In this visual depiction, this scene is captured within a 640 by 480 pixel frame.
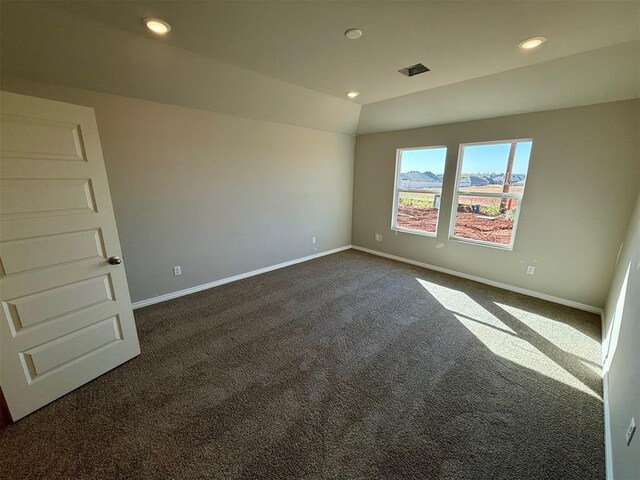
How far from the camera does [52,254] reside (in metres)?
1.71

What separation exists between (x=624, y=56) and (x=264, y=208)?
13.4 feet

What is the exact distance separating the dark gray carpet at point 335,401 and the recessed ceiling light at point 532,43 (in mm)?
2599

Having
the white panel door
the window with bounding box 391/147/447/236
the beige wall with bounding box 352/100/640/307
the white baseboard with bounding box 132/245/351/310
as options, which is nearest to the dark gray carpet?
the white baseboard with bounding box 132/245/351/310

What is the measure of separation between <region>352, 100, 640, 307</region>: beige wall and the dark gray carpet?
52 centimetres

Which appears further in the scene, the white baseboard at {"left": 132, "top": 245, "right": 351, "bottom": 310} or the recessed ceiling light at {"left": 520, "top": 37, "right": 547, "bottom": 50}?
the white baseboard at {"left": 132, "top": 245, "right": 351, "bottom": 310}

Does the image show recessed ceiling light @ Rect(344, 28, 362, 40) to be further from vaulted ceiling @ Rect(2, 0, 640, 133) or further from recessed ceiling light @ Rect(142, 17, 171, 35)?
recessed ceiling light @ Rect(142, 17, 171, 35)

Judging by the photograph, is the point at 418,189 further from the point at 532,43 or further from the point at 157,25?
the point at 157,25

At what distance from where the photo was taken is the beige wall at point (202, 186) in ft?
8.94

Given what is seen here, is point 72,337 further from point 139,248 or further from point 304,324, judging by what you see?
point 304,324

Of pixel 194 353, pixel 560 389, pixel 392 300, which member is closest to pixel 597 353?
pixel 560 389

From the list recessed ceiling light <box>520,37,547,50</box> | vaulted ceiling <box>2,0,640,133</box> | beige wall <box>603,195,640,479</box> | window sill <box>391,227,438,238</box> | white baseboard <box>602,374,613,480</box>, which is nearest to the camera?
beige wall <box>603,195,640,479</box>

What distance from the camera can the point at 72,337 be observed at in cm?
185

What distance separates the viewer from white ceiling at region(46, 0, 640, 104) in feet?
5.34

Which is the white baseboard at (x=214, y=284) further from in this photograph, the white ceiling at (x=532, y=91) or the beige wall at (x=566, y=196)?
the white ceiling at (x=532, y=91)
